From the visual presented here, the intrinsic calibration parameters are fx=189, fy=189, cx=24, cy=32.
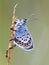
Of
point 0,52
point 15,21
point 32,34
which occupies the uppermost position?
point 15,21

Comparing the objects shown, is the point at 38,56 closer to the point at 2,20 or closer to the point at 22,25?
the point at 22,25

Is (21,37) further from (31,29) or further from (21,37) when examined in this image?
(31,29)

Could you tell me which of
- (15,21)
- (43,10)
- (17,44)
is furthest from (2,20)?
(43,10)

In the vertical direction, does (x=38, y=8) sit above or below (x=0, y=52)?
above

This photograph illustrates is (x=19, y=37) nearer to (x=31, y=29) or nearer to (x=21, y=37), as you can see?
(x=21, y=37)

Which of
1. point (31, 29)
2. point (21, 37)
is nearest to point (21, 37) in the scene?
point (21, 37)

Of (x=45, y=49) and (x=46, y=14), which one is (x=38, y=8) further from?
(x=45, y=49)
